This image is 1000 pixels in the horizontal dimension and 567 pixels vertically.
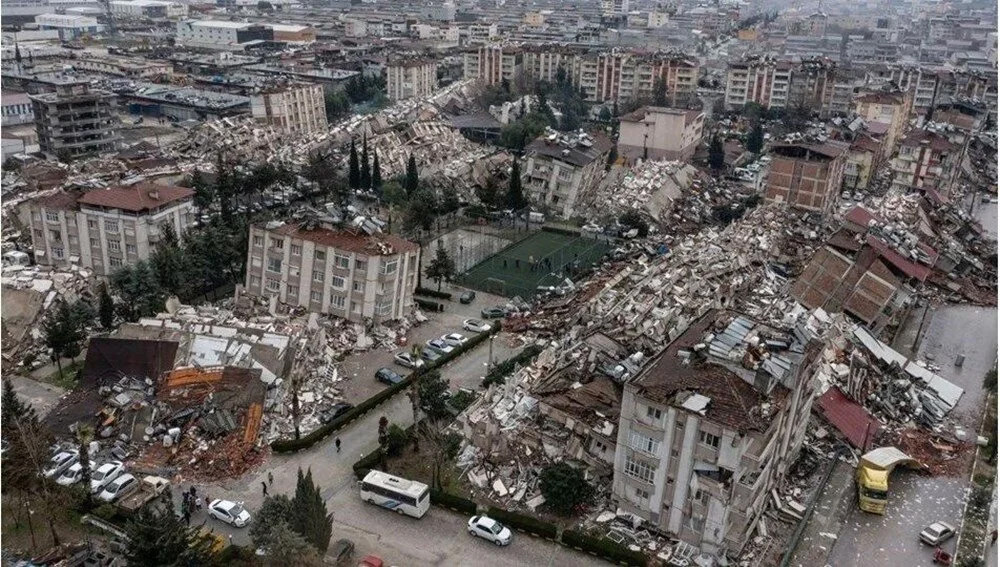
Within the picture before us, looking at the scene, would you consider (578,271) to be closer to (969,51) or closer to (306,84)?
(306,84)

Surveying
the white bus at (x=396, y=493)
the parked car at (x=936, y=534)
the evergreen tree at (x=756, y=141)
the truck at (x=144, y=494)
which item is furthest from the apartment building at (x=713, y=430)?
the evergreen tree at (x=756, y=141)

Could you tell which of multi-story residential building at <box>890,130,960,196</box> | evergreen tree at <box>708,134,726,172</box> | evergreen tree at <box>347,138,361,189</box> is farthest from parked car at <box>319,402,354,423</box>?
multi-story residential building at <box>890,130,960,196</box>

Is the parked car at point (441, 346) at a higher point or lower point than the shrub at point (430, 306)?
lower

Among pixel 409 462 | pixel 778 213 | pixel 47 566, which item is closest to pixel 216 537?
pixel 47 566

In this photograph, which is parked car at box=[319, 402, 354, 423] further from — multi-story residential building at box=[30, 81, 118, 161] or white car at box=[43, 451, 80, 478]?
multi-story residential building at box=[30, 81, 118, 161]

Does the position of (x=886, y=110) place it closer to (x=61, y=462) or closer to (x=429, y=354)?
(x=429, y=354)

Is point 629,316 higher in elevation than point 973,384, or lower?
higher

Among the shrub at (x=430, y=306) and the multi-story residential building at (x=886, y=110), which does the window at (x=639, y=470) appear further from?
the multi-story residential building at (x=886, y=110)
